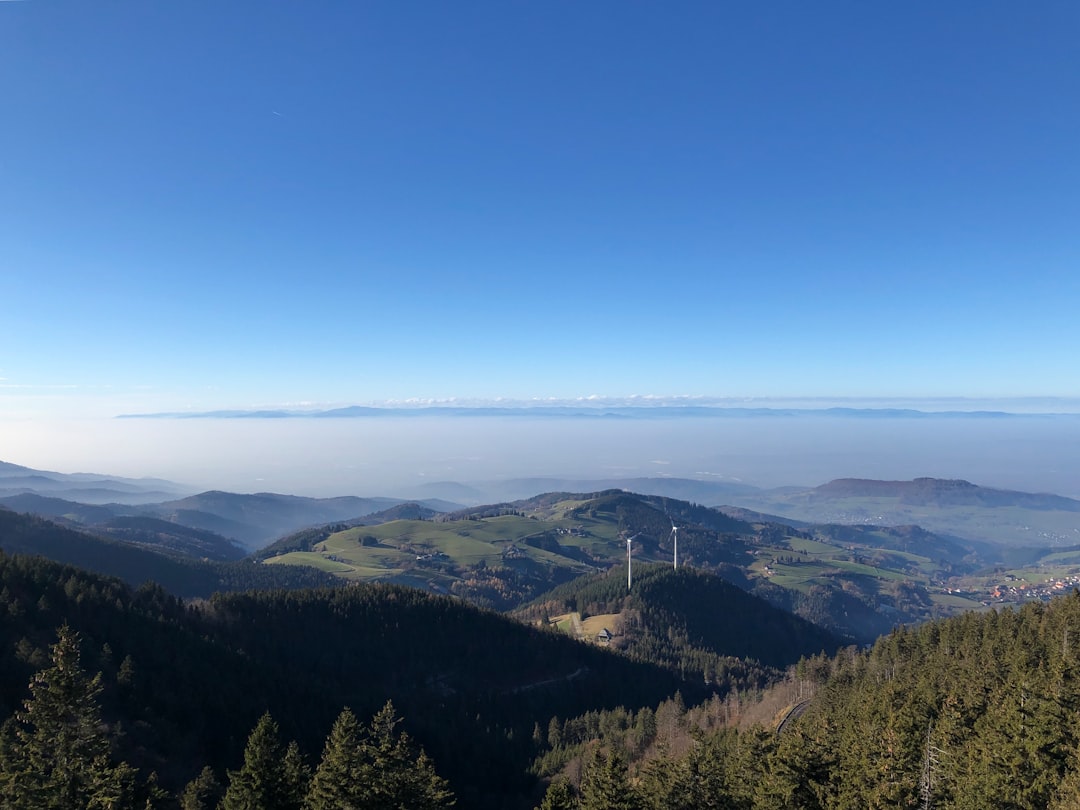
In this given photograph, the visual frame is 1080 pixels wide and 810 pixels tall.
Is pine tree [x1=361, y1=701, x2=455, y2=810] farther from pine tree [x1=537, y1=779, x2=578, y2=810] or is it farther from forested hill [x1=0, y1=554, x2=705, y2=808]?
forested hill [x1=0, y1=554, x2=705, y2=808]

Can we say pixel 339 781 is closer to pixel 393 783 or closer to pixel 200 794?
pixel 393 783

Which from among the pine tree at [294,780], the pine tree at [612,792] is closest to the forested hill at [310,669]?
the pine tree at [294,780]

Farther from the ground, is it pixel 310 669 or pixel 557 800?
pixel 557 800

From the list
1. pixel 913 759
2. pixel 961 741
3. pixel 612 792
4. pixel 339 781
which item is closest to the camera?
pixel 339 781

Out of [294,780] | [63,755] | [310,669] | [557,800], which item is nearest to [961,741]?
[557,800]

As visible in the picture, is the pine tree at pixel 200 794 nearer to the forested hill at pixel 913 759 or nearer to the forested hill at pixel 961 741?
the forested hill at pixel 913 759

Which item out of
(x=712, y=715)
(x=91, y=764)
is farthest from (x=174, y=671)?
(x=712, y=715)

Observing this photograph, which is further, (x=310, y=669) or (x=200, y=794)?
(x=310, y=669)
